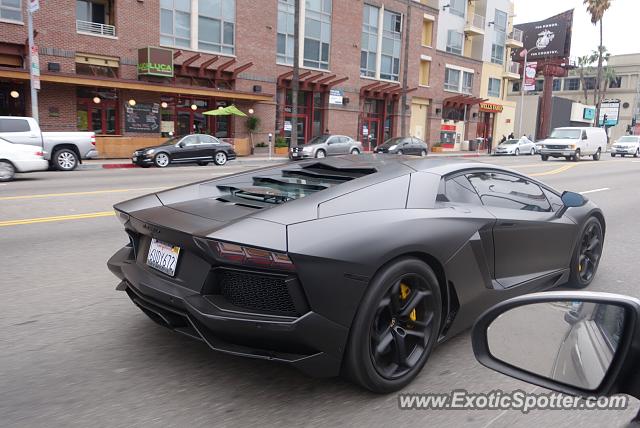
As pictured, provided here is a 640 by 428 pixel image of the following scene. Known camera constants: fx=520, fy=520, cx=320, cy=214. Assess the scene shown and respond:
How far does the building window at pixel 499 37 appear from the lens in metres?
50.8

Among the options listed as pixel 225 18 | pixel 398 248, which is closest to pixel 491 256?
pixel 398 248

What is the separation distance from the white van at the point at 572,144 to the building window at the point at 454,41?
56.4ft

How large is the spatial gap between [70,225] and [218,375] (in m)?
5.50

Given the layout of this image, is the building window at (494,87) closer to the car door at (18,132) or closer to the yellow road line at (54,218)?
the car door at (18,132)

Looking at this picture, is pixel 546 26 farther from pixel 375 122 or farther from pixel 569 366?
pixel 569 366

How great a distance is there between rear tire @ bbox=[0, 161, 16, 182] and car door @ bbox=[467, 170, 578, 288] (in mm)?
13859

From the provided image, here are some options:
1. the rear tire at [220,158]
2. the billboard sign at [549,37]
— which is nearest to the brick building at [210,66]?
the rear tire at [220,158]

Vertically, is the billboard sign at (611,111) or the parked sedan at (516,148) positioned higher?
the billboard sign at (611,111)

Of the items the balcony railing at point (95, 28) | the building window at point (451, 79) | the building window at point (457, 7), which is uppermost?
the building window at point (457, 7)

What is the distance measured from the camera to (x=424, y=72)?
43656mm

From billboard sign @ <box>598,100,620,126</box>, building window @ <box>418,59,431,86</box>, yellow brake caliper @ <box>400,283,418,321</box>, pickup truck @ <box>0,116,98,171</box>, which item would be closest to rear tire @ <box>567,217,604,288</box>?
yellow brake caliper @ <box>400,283,418,321</box>

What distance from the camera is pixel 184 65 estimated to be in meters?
26.7

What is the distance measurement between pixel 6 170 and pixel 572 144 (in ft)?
93.6

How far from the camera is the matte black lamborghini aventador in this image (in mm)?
2727
